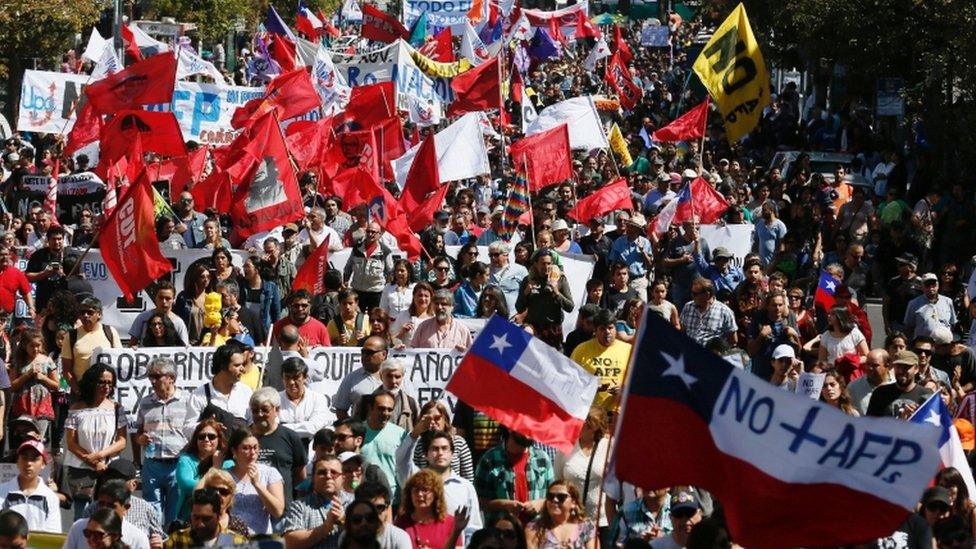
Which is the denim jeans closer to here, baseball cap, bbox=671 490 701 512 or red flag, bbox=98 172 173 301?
baseball cap, bbox=671 490 701 512

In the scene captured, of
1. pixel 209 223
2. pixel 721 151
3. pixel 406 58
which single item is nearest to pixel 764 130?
pixel 721 151

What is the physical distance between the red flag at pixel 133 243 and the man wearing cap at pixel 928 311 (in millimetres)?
5423

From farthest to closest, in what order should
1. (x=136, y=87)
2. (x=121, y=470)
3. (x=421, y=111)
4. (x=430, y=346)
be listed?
(x=421, y=111), (x=136, y=87), (x=430, y=346), (x=121, y=470)

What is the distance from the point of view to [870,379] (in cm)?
1317

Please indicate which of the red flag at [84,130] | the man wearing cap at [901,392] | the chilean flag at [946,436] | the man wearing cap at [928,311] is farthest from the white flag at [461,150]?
the chilean flag at [946,436]

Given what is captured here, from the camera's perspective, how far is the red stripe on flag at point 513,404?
1059 centimetres

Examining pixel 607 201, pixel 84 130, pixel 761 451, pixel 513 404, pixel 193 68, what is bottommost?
pixel 193 68

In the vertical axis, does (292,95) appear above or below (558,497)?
below

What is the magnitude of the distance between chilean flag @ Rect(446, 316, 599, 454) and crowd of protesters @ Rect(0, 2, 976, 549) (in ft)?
0.90

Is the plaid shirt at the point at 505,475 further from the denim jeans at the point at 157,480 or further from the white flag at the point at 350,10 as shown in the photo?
the white flag at the point at 350,10

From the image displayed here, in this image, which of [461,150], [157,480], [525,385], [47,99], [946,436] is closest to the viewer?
[525,385]

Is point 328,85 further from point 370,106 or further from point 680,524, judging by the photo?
point 680,524

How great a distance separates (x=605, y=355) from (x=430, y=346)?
1.62 meters

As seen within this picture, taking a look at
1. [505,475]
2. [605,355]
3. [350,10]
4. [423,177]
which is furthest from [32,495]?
[350,10]
